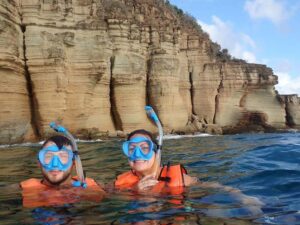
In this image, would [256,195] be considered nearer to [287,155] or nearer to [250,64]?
[287,155]

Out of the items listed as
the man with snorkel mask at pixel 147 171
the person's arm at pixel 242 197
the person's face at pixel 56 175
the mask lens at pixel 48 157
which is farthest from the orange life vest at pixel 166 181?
the mask lens at pixel 48 157

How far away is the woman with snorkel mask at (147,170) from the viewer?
17.9ft

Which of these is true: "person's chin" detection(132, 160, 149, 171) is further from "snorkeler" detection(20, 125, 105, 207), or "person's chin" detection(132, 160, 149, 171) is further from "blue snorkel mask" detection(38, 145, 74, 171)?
"blue snorkel mask" detection(38, 145, 74, 171)

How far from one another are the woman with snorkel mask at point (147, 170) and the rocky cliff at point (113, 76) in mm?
15728

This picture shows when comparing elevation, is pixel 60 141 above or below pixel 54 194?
above

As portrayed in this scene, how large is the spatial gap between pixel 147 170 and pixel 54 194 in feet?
4.13

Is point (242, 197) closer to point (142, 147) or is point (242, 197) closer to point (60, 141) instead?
point (142, 147)

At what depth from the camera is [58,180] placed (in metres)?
5.34

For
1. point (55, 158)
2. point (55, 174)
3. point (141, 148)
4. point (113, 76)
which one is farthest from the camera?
point (113, 76)

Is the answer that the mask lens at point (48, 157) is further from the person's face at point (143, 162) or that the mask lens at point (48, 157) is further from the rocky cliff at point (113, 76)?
the rocky cliff at point (113, 76)

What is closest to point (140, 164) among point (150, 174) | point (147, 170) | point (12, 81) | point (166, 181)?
point (147, 170)

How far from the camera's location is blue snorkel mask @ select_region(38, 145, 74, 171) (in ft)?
17.1

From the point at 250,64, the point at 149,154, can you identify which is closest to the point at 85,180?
the point at 149,154

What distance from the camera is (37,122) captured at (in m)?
22.8
